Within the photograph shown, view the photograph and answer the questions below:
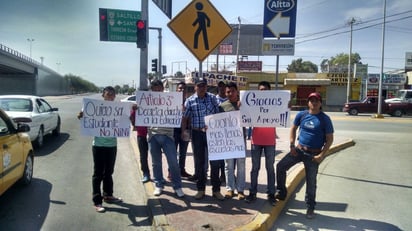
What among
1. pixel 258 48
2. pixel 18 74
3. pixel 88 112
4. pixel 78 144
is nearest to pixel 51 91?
pixel 18 74

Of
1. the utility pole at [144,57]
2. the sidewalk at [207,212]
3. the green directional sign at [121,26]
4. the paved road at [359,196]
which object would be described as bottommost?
the paved road at [359,196]

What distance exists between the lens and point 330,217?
510 centimetres

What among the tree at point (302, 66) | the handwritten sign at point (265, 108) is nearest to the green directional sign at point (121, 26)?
the handwritten sign at point (265, 108)

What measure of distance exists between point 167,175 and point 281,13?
3.78 meters

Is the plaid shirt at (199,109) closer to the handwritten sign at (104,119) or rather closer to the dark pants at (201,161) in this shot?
the dark pants at (201,161)

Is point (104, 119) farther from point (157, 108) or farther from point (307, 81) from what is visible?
point (307, 81)

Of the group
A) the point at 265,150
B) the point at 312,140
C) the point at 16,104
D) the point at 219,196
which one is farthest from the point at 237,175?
the point at 16,104

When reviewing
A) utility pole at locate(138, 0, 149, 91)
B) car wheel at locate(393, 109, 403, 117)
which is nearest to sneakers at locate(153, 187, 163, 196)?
utility pole at locate(138, 0, 149, 91)

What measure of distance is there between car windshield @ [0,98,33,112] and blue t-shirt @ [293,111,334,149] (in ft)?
28.3

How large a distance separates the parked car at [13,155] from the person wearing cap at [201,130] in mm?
2645

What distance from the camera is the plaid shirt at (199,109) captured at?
536 cm

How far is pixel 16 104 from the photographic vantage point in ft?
34.4

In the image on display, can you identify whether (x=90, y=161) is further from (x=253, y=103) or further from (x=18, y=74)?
(x=18, y=74)

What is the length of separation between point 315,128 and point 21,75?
86.5m
